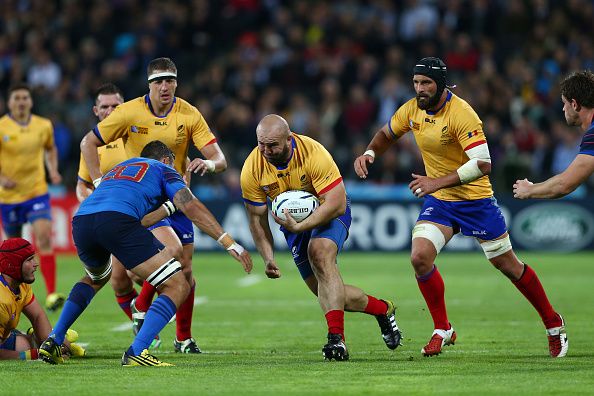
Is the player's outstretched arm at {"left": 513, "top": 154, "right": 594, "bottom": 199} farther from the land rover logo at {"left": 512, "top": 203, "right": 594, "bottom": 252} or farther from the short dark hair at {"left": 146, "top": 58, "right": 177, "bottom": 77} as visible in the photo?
the land rover logo at {"left": 512, "top": 203, "right": 594, "bottom": 252}

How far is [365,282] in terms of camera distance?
17.8 metres

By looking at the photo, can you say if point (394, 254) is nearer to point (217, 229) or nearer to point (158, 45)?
point (158, 45)

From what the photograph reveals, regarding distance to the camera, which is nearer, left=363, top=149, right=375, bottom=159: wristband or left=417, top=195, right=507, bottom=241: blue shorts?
left=417, top=195, right=507, bottom=241: blue shorts

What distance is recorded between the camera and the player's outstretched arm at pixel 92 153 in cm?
1088

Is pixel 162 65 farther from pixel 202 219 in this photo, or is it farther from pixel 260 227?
pixel 202 219

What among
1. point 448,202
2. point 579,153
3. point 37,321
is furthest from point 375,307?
point 37,321

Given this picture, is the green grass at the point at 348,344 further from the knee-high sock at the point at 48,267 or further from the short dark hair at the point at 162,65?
the short dark hair at the point at 162,65

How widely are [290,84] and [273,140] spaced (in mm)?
16405

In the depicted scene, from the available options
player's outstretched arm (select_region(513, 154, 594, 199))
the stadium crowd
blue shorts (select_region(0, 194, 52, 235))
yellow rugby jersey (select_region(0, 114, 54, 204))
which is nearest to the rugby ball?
player's outstretched arm (select_region(513, 154, 594, 199))

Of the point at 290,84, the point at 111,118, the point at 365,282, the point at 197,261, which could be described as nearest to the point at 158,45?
the point at 290,84

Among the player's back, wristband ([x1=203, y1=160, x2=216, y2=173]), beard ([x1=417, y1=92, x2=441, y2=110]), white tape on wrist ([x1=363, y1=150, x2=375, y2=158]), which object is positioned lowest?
the player's back

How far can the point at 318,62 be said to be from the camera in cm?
2567

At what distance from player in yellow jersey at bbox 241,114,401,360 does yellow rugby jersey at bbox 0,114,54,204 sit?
6.36 m

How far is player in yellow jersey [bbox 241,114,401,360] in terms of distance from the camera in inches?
376
